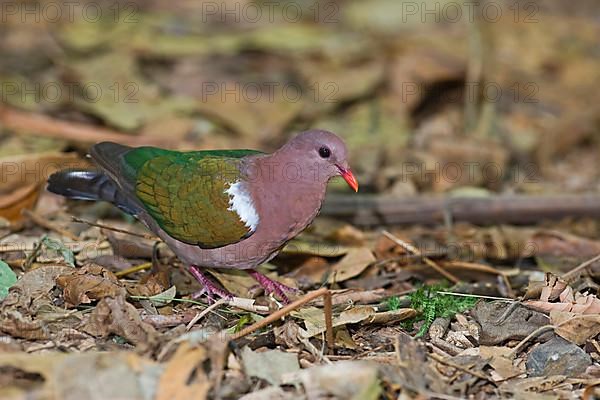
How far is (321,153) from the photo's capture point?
4.47 m

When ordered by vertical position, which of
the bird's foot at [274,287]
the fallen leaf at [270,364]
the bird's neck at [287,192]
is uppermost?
the bird's neck at [287,192]

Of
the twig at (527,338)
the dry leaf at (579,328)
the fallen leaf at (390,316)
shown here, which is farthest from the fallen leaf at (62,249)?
the dry leaf at (579,328)

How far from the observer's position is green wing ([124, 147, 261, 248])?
441 cm

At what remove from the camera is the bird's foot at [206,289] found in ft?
14.8

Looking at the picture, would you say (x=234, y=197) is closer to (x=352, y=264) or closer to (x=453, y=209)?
(x=352, y=264)

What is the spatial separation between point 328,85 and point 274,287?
3.66m

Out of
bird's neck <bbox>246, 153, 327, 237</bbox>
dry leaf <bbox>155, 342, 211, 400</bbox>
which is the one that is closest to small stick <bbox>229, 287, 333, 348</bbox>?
dry leaf <bbox>155, 342, 211, 400</bbox>

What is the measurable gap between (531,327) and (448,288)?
64 cm

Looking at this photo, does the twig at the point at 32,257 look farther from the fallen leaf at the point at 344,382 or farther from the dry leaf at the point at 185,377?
the fallen leaf at the point at 344,382

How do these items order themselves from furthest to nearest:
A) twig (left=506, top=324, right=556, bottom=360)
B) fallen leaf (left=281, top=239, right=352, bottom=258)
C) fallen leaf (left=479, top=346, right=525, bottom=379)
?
fallen leaf (left=281, top=239, right=352, bottom=258) → twig (left=506, top=324, right=556, bottom=360) → fallen leaf (left=479, top=346, right=525, bottom=379)

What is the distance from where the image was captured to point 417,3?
10133mm

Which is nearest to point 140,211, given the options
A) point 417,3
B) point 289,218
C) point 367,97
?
point 289,218

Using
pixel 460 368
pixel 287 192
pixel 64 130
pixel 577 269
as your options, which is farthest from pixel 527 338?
pixel 64 130

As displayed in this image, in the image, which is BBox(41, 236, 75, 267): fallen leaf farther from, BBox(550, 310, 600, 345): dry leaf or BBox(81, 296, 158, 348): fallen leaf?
BBox(550, 310, 600, 345): dry leaf
